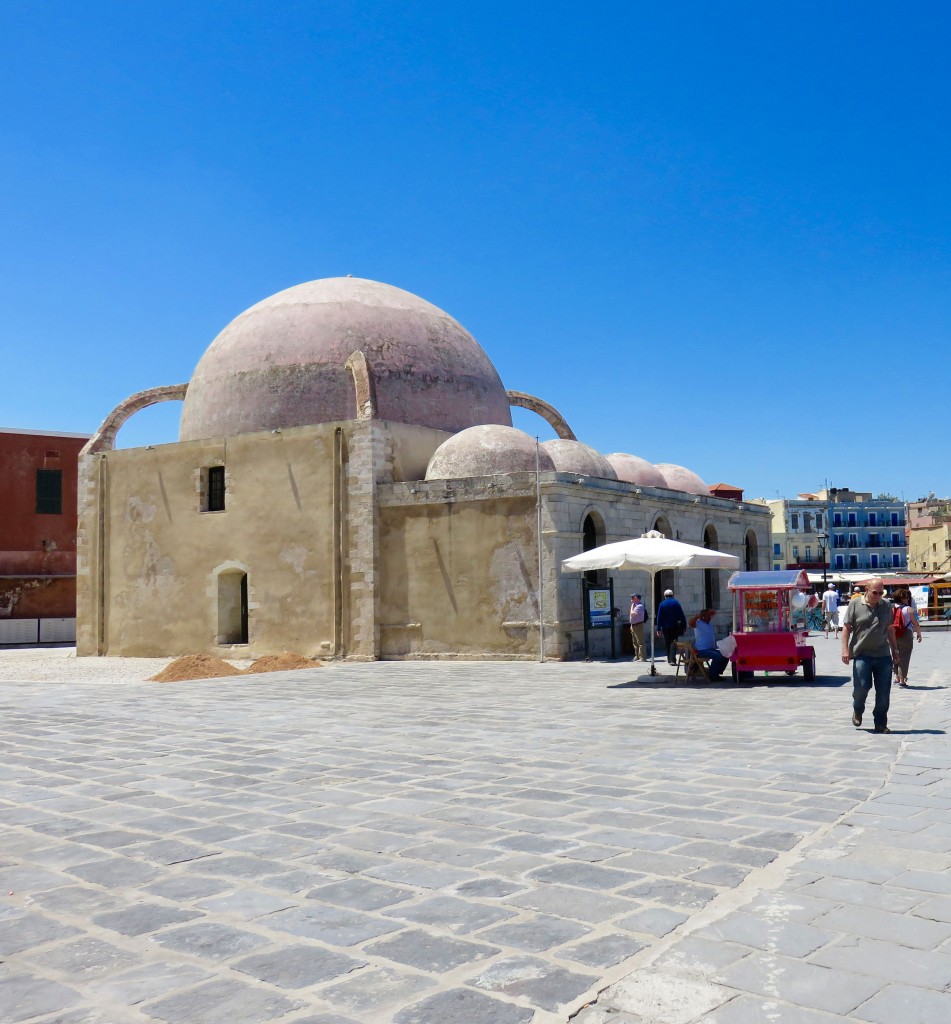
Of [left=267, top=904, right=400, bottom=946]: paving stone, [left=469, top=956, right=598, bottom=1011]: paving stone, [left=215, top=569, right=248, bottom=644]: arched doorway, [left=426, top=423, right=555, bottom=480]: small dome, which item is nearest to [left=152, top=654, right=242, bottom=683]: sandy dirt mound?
[left=215, top=569, right=248, bottom=644]: arched doorway

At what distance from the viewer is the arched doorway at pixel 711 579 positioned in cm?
2358

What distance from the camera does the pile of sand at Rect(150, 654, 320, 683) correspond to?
55.4 feet

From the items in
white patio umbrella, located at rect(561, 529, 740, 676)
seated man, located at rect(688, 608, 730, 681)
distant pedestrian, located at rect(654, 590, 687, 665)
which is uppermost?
white patio umbrella, located at rect(561, 529, 740, 676)

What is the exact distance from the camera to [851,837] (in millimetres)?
4906

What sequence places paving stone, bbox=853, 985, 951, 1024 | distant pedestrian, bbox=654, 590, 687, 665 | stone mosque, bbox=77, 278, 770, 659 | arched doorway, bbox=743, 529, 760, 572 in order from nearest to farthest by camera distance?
paving stone, bbox=853, 985, 951, 1024
distant pedestrian, bbox=654, 590, 687, 665
stone mosque, bbox=77, 278, 770, 659
arched doorway, bbox=743, 529, 760, 572

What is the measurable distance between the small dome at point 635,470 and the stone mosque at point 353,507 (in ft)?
0.19

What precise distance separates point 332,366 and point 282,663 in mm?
6446

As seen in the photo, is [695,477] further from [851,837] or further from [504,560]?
[851,837]

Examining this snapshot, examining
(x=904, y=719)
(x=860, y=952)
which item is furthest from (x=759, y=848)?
(x=904, y=719)

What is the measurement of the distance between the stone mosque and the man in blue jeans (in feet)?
29.3

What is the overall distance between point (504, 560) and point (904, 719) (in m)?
9.27

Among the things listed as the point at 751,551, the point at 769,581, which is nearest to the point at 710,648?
the point at 769,581

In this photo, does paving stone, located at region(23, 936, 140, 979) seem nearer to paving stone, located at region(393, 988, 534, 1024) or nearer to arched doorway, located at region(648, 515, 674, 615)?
paving stone, located at region(393, 988, 534, 1024)

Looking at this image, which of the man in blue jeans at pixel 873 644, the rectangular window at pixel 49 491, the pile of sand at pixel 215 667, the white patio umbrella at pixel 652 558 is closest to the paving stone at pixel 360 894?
the man in blue jeans at pixel 873 644
